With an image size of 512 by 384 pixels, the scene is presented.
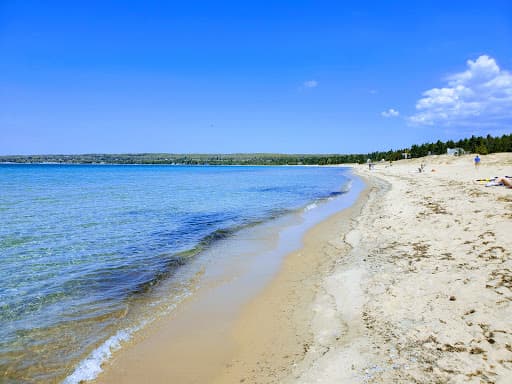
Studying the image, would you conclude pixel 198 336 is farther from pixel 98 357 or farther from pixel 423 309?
pixel 423 309

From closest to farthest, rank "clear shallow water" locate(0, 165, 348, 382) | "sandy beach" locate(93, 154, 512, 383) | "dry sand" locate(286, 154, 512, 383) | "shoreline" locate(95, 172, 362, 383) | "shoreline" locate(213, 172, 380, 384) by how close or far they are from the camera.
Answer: "dry sand" locate(286, 154, 512, 383), "sandy beach" locate(93, 154, 512, 383), "shoreline" locate(213, 172, 380, 384), "shoreline" locate(95, 172, 362, 383), "clear shallow water" locate(0, 165, 348, 382)

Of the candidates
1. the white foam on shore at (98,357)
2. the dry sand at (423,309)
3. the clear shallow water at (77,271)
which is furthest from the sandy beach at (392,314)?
the clear shallow water at (77,271)

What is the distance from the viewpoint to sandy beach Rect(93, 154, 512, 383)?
13.8 ft

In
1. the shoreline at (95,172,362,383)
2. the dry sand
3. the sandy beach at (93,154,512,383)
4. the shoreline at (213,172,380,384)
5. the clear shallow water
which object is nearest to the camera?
the dry sand

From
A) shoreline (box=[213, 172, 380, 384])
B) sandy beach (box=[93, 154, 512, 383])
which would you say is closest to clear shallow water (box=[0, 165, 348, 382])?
sandy beach (box=[93, 154, 512, 383])

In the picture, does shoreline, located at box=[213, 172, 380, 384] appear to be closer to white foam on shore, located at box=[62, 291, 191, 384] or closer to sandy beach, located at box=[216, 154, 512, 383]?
sandy beach, located at box=[216, 154, 512, 383]

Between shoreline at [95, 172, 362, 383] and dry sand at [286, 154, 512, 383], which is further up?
dry sand at [286, 154, 512, 383]

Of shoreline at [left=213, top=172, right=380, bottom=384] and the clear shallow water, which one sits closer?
shoreline at [left=213, top=172, right=380, bottom=384]

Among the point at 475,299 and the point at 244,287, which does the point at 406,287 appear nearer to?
the point at 475,299

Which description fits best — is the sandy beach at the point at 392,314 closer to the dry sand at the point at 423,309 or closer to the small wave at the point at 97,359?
the dry sand at the point at 423,309

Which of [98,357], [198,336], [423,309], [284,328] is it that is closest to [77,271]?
[98,357]

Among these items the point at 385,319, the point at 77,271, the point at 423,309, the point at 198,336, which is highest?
the point at 423,309

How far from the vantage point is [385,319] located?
219 inches

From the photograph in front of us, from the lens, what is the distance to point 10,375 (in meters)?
4.80
